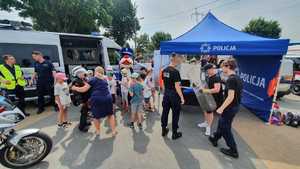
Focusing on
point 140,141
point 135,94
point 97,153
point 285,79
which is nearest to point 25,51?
point 135,94

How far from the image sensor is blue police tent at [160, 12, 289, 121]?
4277 millimetres

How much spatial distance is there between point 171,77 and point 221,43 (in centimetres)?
225

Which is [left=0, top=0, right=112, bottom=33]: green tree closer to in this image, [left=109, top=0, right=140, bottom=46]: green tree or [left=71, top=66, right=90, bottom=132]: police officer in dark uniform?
[left=109, top=0, right=140, bottom=46]: green tree

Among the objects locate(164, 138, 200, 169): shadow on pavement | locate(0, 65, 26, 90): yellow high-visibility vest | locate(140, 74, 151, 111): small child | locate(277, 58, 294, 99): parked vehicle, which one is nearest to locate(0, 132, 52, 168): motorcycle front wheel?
locate(164, 138, 200, 169): shadow on pavement

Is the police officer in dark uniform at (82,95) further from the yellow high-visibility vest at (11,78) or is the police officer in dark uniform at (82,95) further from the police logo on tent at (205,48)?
the police logo on tent at (205,48)

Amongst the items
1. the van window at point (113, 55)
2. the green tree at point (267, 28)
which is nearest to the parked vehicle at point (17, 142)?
the van window at point (113, 55)

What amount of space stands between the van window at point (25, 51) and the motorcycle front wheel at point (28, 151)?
12.5ft

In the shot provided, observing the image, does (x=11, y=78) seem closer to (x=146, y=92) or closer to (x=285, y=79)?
(x=146, y=92)

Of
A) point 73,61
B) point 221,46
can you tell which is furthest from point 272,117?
point 73,61

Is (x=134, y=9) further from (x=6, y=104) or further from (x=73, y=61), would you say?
(x=6, y=104)

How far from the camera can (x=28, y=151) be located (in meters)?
2.69

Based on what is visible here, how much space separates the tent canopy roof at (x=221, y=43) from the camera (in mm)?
4164

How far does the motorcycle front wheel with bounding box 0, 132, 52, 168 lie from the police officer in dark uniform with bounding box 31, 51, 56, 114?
3.15 meters

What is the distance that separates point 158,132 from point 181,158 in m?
1.13
